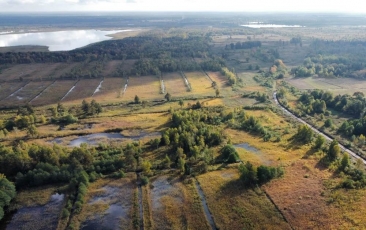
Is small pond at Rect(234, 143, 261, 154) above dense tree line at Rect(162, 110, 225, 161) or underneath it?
underneath

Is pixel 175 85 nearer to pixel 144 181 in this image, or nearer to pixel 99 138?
pixel 99 138

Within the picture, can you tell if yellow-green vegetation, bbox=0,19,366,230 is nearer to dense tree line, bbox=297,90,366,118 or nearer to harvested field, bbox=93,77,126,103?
dense tree line, bbox=297,90,366,118

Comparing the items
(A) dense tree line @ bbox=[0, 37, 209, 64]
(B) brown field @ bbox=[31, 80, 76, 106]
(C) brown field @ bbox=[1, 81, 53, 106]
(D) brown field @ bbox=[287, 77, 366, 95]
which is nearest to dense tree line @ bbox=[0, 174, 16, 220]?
(B) brown field @ bbox=[31, 80, 76, 106]

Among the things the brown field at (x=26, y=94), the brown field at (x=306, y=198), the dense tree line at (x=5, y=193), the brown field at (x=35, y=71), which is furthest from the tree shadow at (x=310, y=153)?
the brown field at (x=35, y=71)

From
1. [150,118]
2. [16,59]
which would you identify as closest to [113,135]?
[150,118]

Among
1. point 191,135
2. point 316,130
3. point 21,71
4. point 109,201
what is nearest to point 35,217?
point 109,201

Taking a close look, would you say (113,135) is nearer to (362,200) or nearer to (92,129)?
(92,129)
